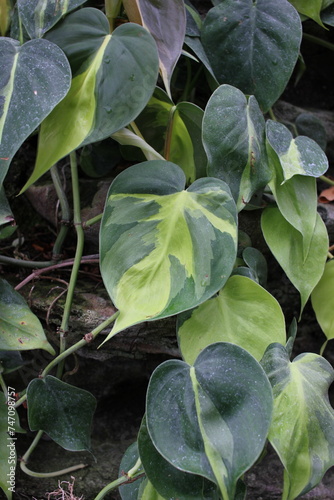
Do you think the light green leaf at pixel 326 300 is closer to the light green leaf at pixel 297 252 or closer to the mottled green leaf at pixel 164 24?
the light green leaf at pixel 297 252

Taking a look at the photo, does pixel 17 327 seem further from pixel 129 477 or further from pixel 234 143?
pixel 234 143

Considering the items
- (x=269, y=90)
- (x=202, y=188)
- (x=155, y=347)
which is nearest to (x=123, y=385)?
(x=155, y=347)

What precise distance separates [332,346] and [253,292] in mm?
491

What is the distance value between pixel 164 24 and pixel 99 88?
0.70 feet

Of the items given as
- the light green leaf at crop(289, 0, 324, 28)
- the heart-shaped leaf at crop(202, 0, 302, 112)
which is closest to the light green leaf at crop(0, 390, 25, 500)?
the heart-shaped leaf at crop(202, 0, 302, 112)

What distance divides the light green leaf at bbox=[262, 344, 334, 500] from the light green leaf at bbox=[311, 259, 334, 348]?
0.21 m

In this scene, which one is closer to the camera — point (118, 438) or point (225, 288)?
point (225, 288)

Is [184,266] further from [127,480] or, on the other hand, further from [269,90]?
[269,90]

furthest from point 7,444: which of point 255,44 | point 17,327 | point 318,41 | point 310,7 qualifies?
point 318,41

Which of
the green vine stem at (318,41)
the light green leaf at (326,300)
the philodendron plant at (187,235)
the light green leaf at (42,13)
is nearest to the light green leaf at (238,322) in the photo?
the philodendron plant at (187,235)

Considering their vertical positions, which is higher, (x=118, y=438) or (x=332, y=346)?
(x=332, y=346)

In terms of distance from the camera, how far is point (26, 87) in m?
0.70

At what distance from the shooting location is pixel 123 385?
1.18 meters

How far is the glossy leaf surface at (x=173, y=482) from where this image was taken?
0.68 metres
